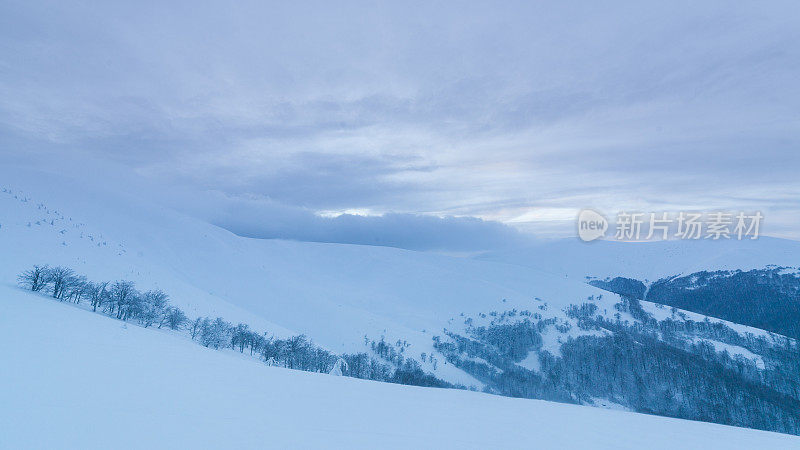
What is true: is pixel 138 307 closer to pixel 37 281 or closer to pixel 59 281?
pixel 59 281

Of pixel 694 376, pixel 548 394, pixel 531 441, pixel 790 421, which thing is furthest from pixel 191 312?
pixel 790 421

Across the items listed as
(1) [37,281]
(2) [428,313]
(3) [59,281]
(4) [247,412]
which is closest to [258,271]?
(2) [428,313]

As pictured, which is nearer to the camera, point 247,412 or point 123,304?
point 247,412

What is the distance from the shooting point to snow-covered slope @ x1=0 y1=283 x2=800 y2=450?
406 cm

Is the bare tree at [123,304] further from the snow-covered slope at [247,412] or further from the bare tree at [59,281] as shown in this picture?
the snow-covered slope at [247,412]

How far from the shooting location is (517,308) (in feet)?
415

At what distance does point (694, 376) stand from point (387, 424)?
13313cm

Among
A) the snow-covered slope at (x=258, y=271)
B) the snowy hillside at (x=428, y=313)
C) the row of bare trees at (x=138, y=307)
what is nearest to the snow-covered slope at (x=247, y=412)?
the row of bare trees at (x=138, y=307)

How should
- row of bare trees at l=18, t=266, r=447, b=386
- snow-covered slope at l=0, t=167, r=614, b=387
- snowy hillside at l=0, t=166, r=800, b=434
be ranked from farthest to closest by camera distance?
1. snowy hillside at l=0, t=166, r=800, b=434
2. snow-covered slope at l=0, t=167, r=614, b=387
3. row of bare trees at l=18, t=266, r=447, b=386

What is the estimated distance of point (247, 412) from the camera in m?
4.99

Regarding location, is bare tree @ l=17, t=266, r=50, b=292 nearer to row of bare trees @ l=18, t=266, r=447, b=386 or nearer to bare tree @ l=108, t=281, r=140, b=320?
row of bare trees @ l=18, t=266, r=447, b=386

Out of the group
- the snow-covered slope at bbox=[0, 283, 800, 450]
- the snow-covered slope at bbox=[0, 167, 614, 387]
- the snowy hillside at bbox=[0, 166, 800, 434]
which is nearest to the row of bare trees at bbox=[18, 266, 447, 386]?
the snowy hillside at bbox=[0, 166, 800, 434]

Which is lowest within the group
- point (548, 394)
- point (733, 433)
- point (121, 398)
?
point (548, 394)

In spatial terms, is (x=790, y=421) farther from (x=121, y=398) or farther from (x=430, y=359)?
(x=121, y=398)
